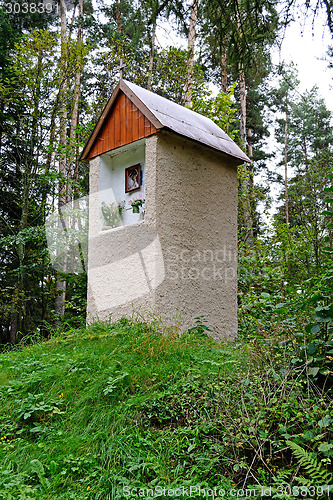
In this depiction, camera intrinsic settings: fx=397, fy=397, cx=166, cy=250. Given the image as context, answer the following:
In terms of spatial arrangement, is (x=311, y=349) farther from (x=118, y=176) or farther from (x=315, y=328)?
(x=118, y=176)

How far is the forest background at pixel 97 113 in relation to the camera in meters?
4.24

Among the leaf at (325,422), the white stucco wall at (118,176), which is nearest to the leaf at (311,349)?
the leaf at (325,422)

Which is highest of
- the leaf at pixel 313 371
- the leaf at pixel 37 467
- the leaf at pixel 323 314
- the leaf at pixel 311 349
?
the leaf at pixel 323 314

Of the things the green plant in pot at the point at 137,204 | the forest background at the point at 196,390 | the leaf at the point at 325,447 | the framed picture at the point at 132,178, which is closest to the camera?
the leaf at the point at 325,447

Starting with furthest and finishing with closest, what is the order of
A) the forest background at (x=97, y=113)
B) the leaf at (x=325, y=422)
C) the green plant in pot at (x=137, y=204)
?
the green plant in pot at (x=137, y=204) → the forest background at (x=97, y=113) → the leaf at (x=325, y=422)

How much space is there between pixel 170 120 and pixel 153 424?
403 centimetres

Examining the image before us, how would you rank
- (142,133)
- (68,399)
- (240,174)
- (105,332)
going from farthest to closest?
(240,174) < (142,133) < (105,332) < (68,399)

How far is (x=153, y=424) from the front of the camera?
3.16m

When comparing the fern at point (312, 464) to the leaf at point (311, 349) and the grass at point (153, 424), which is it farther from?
→ the leaf at point (311, 349)

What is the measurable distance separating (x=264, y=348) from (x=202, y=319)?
6.78 feet

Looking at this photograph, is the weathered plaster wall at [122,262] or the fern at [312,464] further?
the weathered plaster wall at [122,262]

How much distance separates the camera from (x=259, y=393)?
9.83ft

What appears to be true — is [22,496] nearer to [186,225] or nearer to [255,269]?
[186,225]

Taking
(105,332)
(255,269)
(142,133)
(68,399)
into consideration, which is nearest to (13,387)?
(68,399)
